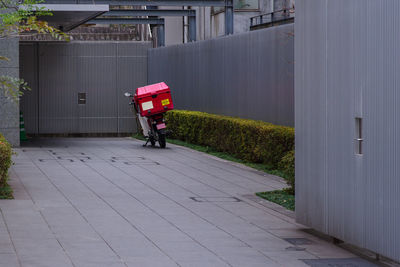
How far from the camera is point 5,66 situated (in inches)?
837

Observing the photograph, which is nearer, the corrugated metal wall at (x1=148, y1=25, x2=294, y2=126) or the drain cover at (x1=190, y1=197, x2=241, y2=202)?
the drain cover at (x1=190, y1=197, x2=241, y2=202)

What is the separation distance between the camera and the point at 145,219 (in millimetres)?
10391

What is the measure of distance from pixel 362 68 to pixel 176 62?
18333 millimetres

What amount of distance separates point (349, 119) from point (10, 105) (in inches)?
571

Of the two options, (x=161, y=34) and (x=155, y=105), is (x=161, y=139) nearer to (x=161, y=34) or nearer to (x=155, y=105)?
(x=155, y=105)

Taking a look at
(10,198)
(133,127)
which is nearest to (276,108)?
(10,198)

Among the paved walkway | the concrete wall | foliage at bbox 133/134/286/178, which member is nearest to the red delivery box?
foliage at bbox 133/134/286/178

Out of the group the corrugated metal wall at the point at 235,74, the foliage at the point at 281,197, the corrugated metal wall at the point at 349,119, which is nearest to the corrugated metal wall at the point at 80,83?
the corrugated metal wall at the point at 235,74

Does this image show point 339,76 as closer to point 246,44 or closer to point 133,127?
point 246,44

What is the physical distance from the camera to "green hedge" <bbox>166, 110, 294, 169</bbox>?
16142 mm

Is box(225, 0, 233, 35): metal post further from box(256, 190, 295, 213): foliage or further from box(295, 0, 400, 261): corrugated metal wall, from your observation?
box(295, 0, 400, 261): corrugated metal wall

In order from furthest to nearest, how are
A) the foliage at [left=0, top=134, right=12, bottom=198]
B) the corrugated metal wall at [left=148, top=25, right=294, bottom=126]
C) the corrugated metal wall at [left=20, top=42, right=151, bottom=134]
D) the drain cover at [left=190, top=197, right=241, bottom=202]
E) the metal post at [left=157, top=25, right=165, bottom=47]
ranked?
the metal post at [left=157, top=25, right=165, bottom=47]
the corrugated metal wall at [left=20, top=42, right=151, bottom=134]
the corrugated metal wall at [left=148, top=25, right=294, bottom=126]
the drain cover at [left=190, top=197, right=241, bottom=202]
the foliage at [left=0, top=134, right=12, bottom=198]

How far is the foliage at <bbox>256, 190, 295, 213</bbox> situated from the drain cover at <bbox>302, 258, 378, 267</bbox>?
3.37 metres

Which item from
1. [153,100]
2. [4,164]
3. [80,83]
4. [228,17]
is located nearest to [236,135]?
[153,100]
